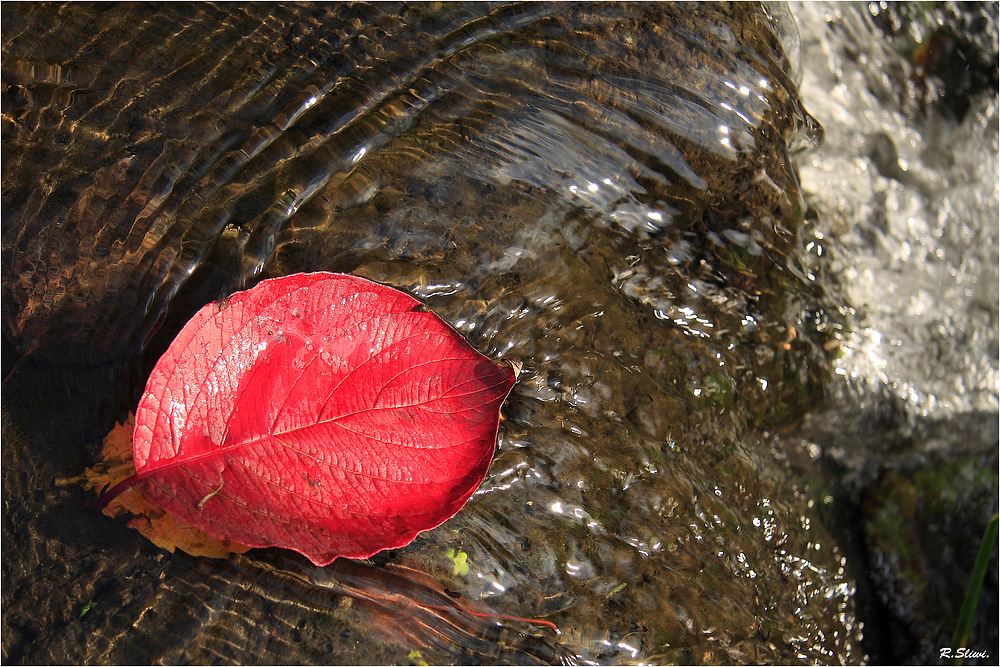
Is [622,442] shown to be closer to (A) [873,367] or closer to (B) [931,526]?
(A) [873,367]

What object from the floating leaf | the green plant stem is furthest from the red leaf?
the green plant stem

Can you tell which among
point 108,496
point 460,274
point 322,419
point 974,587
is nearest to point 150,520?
point 108,496

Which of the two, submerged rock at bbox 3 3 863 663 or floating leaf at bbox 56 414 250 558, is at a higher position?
submerged rock at bbox 3 3 863 663

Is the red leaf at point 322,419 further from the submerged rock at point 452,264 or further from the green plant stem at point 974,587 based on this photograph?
the green plant stem at point 974,587

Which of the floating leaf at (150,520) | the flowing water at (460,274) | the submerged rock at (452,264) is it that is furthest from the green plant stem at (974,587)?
the floating leaf at (150,520)

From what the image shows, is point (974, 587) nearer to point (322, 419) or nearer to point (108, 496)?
point (322, 419)

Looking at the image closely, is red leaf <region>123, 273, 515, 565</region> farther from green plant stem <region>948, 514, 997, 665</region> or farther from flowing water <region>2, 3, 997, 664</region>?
green plant stem <region>948, 514, 997, 665</region>
